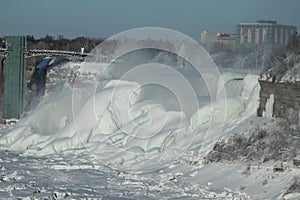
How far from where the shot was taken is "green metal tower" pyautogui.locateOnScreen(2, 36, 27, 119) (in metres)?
35.0

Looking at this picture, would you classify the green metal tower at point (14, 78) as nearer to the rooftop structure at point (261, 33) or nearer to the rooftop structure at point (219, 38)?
the rooftop structure at point (261, 33)

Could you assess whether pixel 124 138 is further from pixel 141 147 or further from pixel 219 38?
pixel 219 38

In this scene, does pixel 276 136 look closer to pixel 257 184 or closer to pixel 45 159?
pixel 257 184

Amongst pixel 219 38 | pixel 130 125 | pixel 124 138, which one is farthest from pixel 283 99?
pixel 219 38

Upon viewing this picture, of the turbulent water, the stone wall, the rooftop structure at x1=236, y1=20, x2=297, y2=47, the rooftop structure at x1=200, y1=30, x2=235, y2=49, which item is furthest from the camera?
the rooftop structure at x1=200, y1=30, x2=235, y2=49

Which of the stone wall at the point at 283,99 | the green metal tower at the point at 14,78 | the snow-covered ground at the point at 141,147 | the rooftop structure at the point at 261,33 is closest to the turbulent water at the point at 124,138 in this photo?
the snow-covered ground at the point at 141,147

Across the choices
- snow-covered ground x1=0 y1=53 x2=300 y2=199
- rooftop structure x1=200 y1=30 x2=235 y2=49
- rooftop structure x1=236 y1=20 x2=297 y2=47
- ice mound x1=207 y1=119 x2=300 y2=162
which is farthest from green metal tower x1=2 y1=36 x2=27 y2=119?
rooftop structure x1=200 y1=30 x2=235 y2=49

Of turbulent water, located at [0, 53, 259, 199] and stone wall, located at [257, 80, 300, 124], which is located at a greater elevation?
stone wall, located at [257, 80, 300, 124]

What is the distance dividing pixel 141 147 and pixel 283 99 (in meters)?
5.40

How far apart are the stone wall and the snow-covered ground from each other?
2.31 feet

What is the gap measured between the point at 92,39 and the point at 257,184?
215 feet

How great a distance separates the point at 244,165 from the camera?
1614cm

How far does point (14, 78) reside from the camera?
36281 millimetres

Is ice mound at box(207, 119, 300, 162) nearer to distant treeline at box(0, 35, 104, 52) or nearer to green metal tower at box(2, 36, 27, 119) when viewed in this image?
green metal tower at box(2, 36, 27, 119)
